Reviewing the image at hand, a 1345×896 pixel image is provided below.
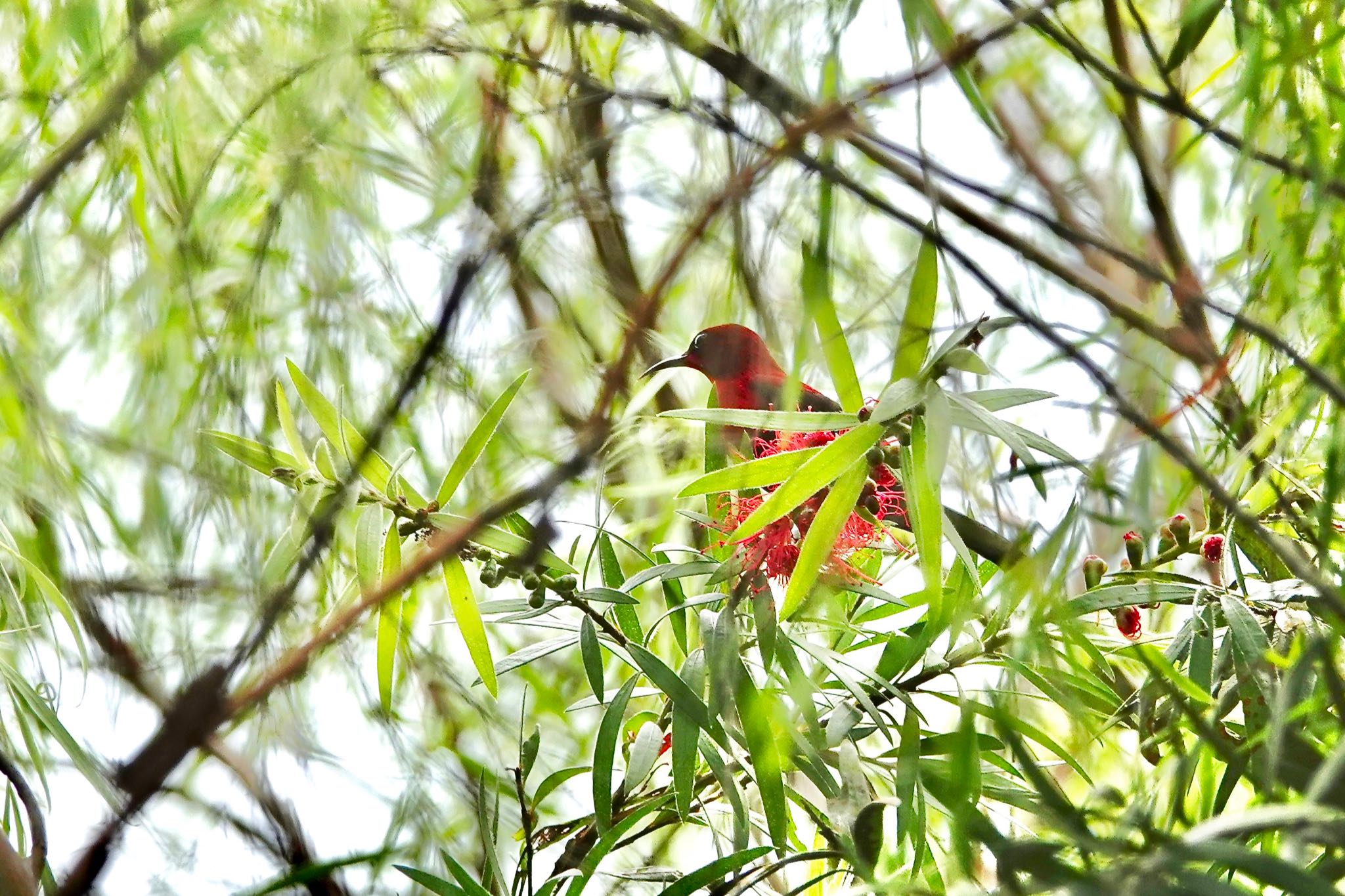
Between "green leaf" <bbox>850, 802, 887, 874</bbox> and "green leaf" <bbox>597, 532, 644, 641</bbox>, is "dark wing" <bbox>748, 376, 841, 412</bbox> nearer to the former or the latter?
"green leaf" <bbox>597, 532, 644, 641</bbox>

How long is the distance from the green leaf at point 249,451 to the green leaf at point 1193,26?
19.1 inches

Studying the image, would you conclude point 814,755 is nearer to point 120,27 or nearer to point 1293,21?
point 1293,21

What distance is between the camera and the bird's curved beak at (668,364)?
100cm

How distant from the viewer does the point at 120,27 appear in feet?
2.32

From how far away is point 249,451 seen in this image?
2.10 feet

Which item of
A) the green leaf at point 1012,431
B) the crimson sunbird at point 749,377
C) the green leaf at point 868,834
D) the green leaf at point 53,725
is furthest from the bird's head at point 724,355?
the green leaf at point 53,725

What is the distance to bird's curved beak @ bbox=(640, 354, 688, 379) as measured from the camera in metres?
1.00

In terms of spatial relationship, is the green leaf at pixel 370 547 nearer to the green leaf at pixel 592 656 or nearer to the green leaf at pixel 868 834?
the green leaf at pixel 592 656

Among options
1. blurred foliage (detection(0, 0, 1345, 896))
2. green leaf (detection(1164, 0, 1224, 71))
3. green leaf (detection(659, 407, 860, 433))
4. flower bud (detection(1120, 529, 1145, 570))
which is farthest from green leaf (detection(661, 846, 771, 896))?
green leaf (detection(1164, 0, 1224, 71))

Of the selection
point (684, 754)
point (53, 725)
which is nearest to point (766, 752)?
point (684, 754)

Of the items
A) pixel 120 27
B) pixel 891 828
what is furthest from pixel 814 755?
pixel 120 27

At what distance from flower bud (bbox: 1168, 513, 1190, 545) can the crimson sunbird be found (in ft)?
0.42

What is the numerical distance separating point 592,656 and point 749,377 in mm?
641

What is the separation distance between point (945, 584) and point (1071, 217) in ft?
0.82
